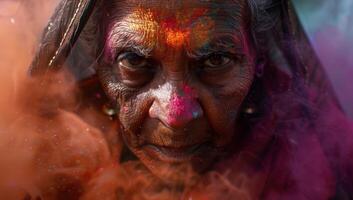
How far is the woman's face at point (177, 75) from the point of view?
2574 millimetres

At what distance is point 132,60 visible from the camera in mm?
2676

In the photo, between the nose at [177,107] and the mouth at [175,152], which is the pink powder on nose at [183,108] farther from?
the mouth at [175,152]

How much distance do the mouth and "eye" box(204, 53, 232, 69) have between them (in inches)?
13.3

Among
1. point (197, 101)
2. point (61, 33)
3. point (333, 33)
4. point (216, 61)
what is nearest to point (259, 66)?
point (216, 61)

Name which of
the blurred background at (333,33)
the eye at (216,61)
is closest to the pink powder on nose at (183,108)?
the eye at (216,61)

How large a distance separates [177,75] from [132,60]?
197mm

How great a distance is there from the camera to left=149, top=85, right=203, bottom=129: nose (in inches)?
100

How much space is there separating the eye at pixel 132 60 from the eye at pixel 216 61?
0.24 meters

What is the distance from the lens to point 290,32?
300 centimetres

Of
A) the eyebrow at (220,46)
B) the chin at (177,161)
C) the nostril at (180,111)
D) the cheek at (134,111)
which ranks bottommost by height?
the chin at (177,161)

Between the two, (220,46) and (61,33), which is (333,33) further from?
(61,33)

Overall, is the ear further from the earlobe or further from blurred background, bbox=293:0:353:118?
blurred background, bbox=293:0:353:118

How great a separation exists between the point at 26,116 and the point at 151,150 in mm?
630

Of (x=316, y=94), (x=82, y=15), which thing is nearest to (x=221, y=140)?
(x=316, y=94)
